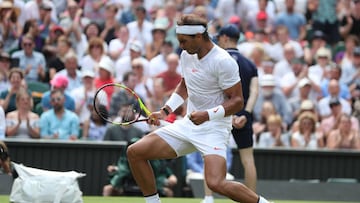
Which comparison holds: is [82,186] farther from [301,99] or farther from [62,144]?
[301,99]

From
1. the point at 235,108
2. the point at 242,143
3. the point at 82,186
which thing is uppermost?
the point at 235,108

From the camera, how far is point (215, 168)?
30.3 feet

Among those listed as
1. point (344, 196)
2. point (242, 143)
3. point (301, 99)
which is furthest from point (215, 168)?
point (301, 99)

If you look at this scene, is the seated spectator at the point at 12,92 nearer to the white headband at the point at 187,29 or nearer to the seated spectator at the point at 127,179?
the seated spectator at the point at 127,179

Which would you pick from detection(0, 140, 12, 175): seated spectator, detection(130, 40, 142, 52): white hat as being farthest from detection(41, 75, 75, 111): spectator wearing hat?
detection(0, 140, 12, 175): seated spectator

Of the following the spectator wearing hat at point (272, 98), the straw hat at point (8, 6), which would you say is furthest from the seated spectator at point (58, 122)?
the spectator wearing hat at point (272, 98)

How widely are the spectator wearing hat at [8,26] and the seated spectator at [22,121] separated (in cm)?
254

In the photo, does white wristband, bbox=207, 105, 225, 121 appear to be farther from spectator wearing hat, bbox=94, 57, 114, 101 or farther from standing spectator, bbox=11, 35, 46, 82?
standing spectator, bbox=11, 35, 46, 82

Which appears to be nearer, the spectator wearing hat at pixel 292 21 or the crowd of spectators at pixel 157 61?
the crowd of spectators at pixel 157 61

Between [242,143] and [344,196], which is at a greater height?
[242,143]

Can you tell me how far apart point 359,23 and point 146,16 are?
13.2 feet

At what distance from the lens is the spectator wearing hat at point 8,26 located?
55.9ft

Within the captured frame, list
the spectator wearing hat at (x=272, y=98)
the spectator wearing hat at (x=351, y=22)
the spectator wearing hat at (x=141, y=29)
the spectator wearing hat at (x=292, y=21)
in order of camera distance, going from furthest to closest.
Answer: the spectator wearing hat at (x=351, y=22)
the spectator wearing hat at (x=292, y=21)
the spectator wearing hat at (x=141, y=29)
the spectator wearing hat at (x=272, y=98)

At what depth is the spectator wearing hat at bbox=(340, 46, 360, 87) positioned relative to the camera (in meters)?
18.1
